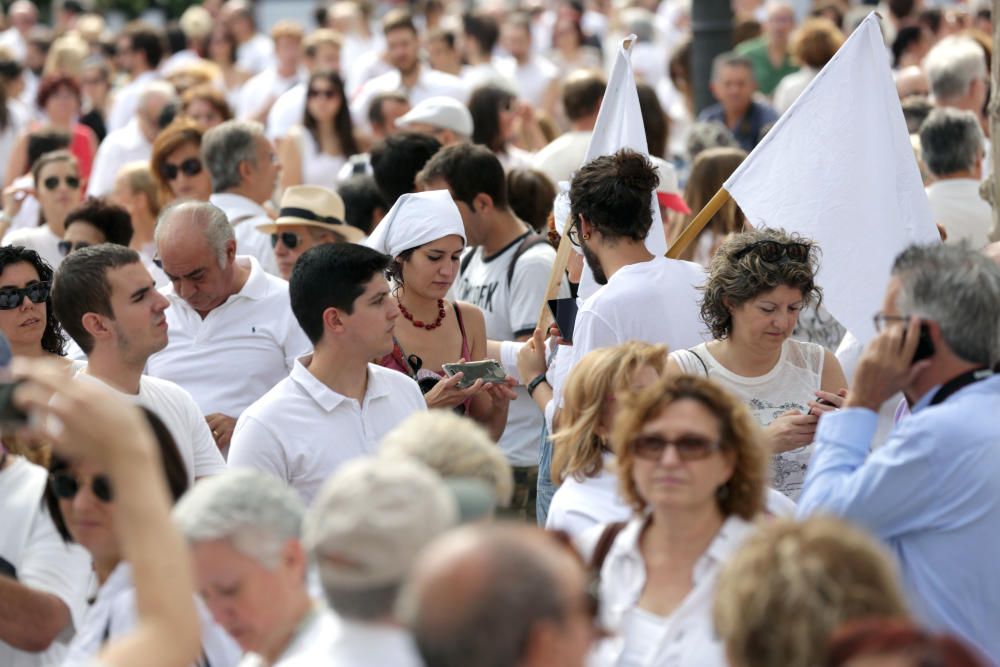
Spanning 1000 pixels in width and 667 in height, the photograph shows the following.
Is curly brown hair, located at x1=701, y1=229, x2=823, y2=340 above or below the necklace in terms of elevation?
above

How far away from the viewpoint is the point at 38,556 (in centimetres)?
416

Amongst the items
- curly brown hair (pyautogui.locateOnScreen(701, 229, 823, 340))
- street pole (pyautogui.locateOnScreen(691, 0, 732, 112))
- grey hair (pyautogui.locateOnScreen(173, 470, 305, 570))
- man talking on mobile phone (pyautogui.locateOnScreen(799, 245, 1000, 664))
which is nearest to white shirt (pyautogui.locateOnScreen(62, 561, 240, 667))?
grey hair (pyautogui.locateOnScreen(173, 470, 305, 570))

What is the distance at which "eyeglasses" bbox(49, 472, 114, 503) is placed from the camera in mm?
3768

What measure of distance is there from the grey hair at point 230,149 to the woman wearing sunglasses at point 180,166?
0.54 metres

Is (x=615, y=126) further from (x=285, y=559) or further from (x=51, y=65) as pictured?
(x=51, y=65)

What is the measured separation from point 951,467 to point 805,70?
26.1 ft

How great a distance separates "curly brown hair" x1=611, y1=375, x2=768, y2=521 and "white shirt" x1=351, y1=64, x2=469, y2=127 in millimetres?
A: 7868

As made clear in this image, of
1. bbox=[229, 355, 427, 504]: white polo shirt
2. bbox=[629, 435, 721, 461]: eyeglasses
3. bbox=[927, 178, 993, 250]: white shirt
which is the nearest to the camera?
bbox=[629, 435, 721, 461]: eyeglasses

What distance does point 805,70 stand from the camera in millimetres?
11367

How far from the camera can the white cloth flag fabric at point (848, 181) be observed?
5676 millimetres

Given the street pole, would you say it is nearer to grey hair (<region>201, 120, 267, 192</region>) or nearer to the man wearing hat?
grey hair (<region>201, 120, 267, 192</region>)

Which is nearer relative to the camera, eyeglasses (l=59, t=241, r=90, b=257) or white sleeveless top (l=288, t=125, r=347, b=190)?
eyeglasses (l=59, t=241, r=90, b=257)

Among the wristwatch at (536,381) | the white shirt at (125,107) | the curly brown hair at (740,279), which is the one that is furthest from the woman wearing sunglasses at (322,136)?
the curly brown hair at (740,279)

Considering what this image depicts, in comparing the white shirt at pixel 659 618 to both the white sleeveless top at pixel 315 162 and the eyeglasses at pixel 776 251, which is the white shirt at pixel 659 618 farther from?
the white sleeveless top at pixel 315 162
